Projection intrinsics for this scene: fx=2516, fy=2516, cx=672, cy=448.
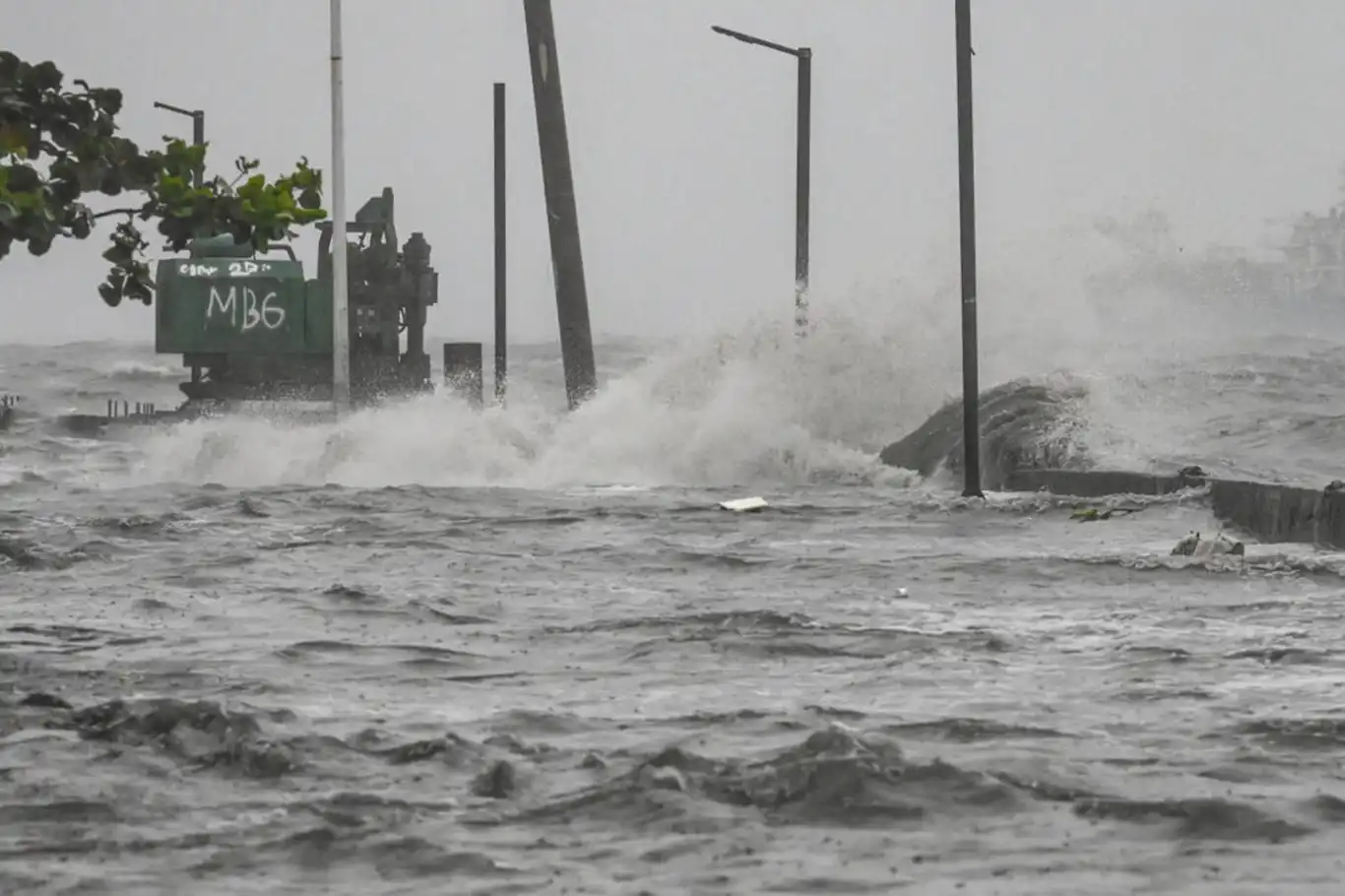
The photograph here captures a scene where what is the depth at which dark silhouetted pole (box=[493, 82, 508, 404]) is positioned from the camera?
3775 centimetres

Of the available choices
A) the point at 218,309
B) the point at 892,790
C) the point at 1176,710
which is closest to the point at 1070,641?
the point at 1176,710

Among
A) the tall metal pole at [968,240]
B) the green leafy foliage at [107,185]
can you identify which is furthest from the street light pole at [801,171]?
the green leafy foliage at [107,185]

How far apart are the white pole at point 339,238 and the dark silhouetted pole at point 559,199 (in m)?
2.59

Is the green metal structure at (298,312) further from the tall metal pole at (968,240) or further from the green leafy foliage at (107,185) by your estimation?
the green leafy foliage at (107,185)

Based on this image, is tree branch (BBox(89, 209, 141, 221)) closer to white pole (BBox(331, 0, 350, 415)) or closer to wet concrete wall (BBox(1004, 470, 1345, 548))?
wet concrete wall (BBox(1004, 470, 1345, 548))

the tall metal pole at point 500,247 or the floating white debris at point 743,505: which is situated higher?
the tall metal pole at point 500,247

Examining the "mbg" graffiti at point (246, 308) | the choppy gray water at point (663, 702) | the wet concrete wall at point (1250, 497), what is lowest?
the choppy gray water at point (663, 702)

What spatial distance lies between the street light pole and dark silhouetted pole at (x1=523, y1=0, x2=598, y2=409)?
233 centimetres

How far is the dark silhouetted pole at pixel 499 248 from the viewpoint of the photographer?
1486 inches

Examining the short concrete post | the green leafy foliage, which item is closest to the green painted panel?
the short concrete post

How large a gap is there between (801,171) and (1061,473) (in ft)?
40.0

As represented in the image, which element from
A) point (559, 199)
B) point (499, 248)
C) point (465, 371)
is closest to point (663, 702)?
point (559, 199)

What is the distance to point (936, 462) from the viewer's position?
27.2 metres

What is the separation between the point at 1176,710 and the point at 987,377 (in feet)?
86.1
